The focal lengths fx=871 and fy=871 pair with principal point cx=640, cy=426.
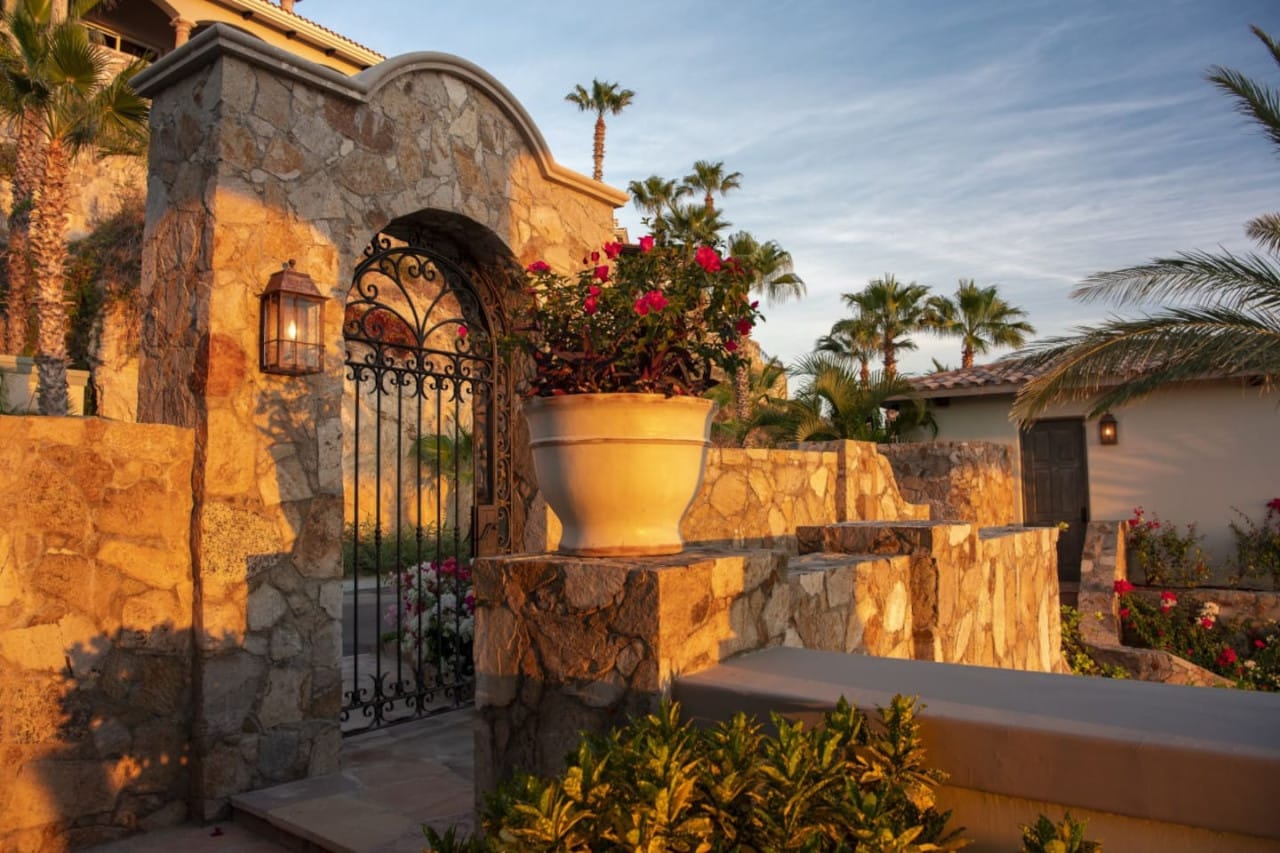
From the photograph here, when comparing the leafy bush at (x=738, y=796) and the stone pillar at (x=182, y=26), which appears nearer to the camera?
the leafy bush at (x=738, y=796)

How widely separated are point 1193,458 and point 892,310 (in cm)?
753

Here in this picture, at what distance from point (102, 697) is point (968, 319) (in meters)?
19.4

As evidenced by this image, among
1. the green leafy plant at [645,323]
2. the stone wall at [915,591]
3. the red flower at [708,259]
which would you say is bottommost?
the stone wall at [915,591]

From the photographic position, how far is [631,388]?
2.81 m

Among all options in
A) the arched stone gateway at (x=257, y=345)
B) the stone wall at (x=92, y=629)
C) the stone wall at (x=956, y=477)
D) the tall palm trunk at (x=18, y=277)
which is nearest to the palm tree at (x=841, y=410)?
the stone wall at (x=956, y=477)

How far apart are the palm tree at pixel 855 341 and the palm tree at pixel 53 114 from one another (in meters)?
13.7

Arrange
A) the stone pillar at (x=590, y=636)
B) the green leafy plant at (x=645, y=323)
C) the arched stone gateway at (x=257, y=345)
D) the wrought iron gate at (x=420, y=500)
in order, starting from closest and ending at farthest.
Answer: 1. the stone pillar at (x=590, y=636)
2. the green leafy plant at (x=645, y=323)
3. the arched stone gateway at (x=257, y=345)
4. the wrought iron gate at (x=420, y=500)

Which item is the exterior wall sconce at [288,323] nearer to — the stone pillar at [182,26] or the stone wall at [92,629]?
the stone wall at [92,629]

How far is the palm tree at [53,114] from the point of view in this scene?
11.7 m

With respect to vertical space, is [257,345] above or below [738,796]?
above

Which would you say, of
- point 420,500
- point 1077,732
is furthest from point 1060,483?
point 1077,732

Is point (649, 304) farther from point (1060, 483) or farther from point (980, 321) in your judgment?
point (980, 321)

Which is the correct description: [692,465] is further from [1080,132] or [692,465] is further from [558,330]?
[1080,132]

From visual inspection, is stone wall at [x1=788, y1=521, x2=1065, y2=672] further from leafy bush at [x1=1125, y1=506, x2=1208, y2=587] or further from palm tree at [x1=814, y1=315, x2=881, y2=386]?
palm tree at [x1=814, y1=315, x2=881, y2=386]
